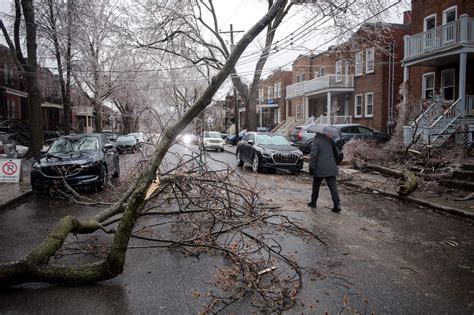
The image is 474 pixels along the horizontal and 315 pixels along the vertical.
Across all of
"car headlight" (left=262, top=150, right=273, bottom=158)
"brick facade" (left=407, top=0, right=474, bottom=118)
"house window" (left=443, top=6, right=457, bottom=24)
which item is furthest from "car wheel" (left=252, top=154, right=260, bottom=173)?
"house window" (left=443, top=6, right=457, bottom=24)

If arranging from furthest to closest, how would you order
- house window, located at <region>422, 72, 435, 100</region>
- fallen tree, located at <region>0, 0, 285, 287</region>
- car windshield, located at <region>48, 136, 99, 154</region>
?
1. house window, located at <region>422, 72, 435, 100</region>
2. car windshield, located at <region>48, 136, 99, 154</region>
3. fallen tree, located at <region>0, 0, 285, 287</region>

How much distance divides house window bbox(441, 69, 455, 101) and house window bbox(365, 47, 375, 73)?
26.0ft

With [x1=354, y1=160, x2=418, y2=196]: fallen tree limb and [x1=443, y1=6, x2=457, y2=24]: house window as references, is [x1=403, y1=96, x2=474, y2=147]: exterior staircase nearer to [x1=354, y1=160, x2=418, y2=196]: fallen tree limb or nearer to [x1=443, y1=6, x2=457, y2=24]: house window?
[x1=354, y1=160, x2=418, y2=196]: fallen tree limb

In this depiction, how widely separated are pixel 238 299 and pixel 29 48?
17.2m

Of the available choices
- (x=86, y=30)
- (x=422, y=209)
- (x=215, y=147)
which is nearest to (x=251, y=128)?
(x=215, y=147)

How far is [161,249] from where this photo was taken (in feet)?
18.5

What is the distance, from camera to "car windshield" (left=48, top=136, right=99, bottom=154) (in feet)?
38.0

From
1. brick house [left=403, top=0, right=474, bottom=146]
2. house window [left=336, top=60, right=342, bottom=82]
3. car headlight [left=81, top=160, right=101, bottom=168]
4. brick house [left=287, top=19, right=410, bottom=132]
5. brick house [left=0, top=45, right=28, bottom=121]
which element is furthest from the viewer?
brick house [left=0, top=45, right=28, bottom=121]

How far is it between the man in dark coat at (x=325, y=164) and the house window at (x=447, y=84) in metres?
15.6

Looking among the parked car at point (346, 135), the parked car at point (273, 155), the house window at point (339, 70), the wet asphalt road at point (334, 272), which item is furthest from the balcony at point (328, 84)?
the wet asphalt road at point (334, 272)

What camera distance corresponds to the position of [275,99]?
5088cm

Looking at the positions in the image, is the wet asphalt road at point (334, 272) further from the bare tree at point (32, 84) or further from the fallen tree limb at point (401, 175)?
the bare tree at point (32, 84)

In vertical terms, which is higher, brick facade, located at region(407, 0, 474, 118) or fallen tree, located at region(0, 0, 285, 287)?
brick facade, located at region(407, 0, 474, 118)

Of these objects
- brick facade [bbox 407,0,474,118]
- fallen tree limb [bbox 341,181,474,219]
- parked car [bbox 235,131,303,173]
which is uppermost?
brick facade [bbox 407,0,474,118]
